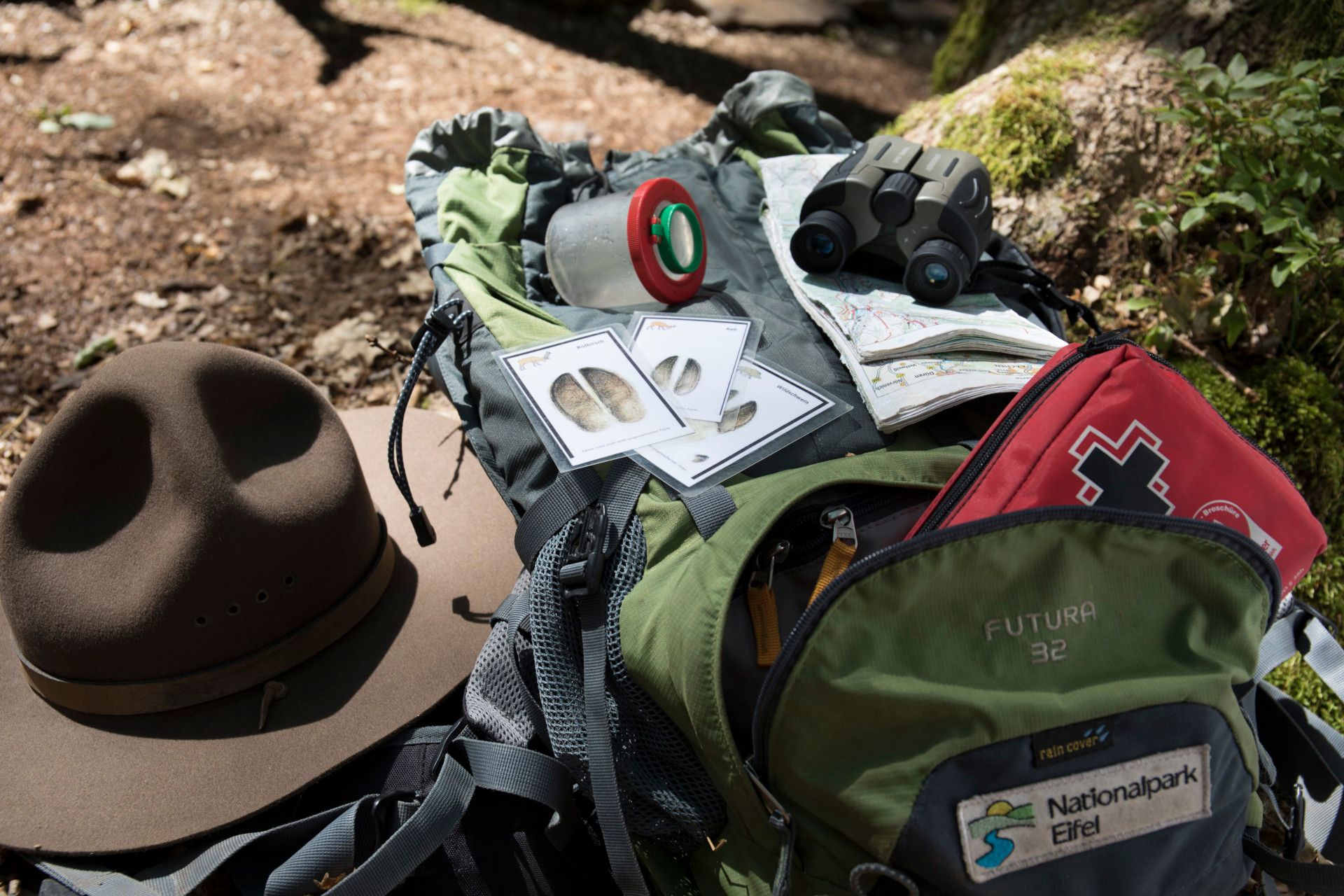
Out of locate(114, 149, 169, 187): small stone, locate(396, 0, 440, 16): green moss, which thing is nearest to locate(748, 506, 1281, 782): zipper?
locate(114, 149, 169, 187): small stone

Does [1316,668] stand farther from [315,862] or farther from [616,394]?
[315,862]

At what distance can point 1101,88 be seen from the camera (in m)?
2.58

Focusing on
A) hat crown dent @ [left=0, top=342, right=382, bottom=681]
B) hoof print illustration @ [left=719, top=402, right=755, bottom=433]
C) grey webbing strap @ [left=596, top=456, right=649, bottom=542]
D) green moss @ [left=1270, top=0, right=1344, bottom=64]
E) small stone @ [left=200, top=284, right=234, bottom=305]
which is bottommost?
small stone @ [left=200, top=284, right=234, bottom=305]

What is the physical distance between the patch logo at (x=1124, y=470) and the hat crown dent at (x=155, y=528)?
1190 millimetres

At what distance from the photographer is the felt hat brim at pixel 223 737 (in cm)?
143

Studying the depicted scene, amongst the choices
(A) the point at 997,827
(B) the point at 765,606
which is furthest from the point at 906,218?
(A) the point at 997,827

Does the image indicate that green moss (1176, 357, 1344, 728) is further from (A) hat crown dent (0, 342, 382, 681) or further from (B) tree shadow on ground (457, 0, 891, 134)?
(B) tree shadow on ground (457, 0, 891, 134)

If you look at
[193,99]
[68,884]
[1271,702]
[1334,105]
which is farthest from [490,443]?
[193,99]

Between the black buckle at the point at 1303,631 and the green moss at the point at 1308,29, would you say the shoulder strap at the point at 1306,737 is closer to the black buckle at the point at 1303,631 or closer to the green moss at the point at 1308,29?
the black buckle at the point at 1303,631

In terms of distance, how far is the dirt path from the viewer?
2730 mm

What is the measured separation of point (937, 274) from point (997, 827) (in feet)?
3.54

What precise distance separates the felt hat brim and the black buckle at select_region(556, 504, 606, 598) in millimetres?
437

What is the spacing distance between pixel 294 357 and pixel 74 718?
4.34 feet

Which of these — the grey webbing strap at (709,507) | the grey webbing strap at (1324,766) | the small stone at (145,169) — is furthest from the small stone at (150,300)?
the grey webbing strap at (1324,766)
